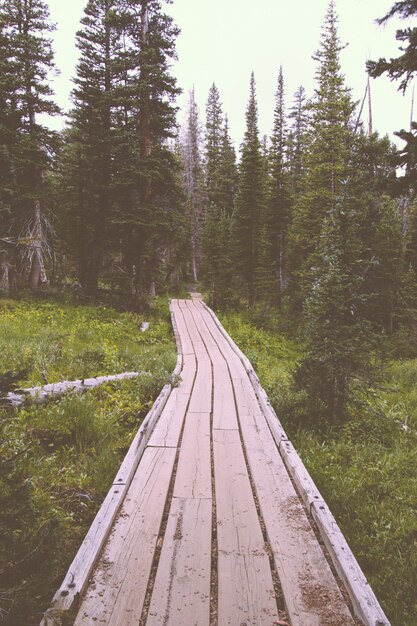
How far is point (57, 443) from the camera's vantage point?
599cm

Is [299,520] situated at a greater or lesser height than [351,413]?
greater

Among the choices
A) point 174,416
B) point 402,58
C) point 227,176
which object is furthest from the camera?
point 227,176

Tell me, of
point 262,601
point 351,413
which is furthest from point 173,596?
point 351,413

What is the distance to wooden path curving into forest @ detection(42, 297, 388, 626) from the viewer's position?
2654 mm

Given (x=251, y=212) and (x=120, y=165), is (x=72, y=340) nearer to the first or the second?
(x=120, y=165)

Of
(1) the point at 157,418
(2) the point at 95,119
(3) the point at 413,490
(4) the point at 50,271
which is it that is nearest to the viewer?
(3) the point at 413,490

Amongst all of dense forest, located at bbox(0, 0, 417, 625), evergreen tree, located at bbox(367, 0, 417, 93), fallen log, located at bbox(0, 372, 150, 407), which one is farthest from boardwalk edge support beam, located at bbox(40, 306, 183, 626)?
dense forest, located at bbox(0, 0, 417, 625)

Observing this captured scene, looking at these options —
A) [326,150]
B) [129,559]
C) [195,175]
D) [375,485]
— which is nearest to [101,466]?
[129,559]

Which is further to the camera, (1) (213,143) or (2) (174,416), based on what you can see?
(1) (213,143)

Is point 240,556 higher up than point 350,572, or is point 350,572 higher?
point 350,572

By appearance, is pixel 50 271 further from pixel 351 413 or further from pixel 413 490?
pixel 413 490

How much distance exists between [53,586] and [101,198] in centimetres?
1897

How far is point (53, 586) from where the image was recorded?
10.7 feet

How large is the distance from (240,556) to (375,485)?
3681mm
